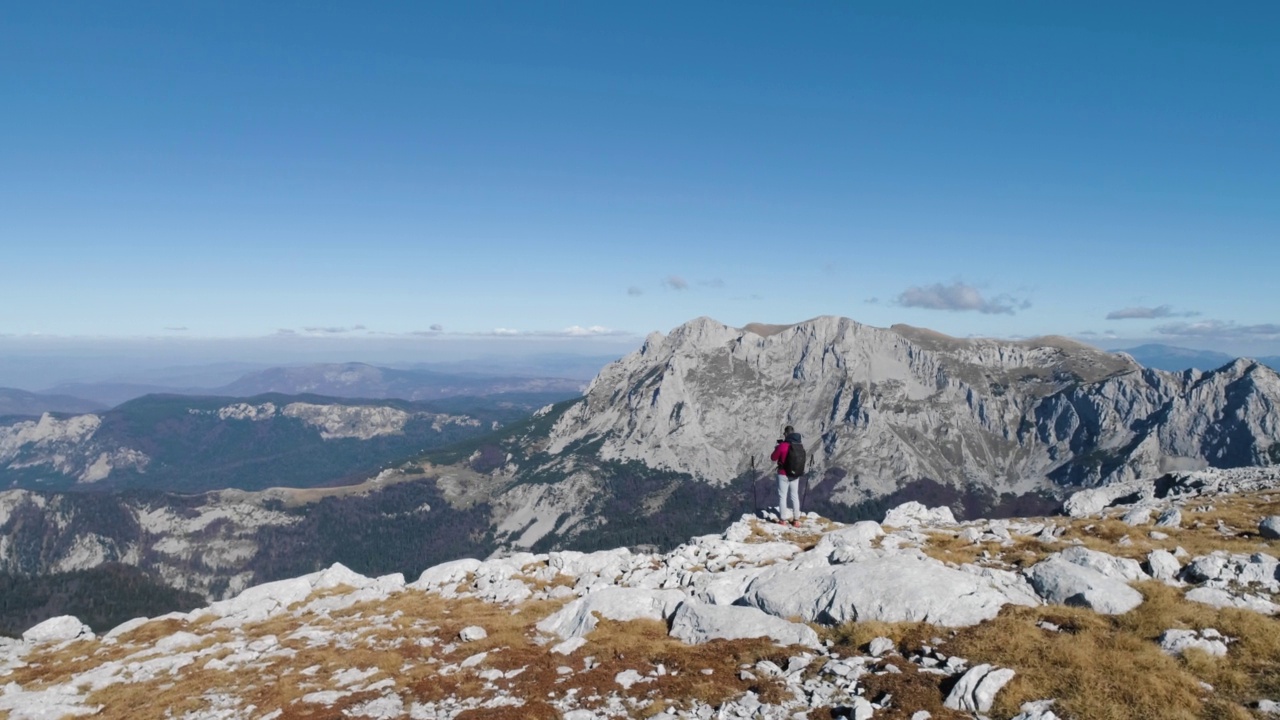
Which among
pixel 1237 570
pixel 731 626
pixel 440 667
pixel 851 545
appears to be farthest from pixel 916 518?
pixel 440 667

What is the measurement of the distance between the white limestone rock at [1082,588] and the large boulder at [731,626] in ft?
30.5

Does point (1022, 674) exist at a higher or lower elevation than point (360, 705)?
higher

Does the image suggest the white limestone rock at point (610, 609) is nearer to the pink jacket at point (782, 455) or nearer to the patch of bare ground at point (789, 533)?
the patch of bare ground at point (789, 533)

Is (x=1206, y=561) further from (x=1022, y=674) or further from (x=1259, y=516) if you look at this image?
(x=1259, y=516)

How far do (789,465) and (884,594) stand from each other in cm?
1654

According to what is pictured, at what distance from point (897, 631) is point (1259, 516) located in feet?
107

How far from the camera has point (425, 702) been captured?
18516 millimetres

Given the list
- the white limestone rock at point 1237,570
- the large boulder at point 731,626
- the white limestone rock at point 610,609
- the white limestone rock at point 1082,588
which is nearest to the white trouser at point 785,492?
the white limestone rock at point 610,609

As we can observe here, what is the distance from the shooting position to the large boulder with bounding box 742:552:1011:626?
774 inches

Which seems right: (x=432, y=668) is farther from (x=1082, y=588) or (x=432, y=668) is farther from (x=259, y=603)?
(x=1082, y=588)

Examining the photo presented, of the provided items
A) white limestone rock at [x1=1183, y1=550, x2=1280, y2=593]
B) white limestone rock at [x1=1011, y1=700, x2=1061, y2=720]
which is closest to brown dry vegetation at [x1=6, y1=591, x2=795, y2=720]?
white limestone rock at [x1=1011, y1=700, x2=1061, y2=720]

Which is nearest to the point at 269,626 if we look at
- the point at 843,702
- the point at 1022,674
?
the point at 843,702

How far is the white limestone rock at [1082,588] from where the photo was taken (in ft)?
64.3

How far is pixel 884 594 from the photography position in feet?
68.2
